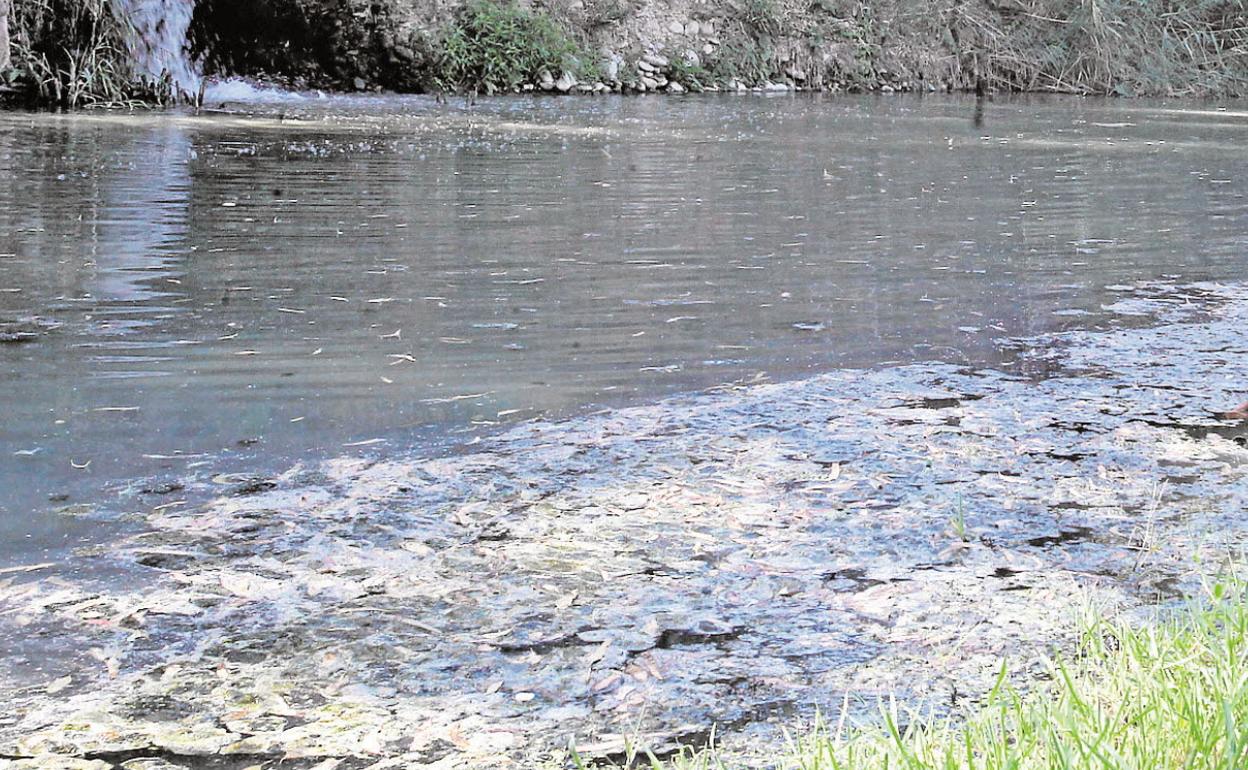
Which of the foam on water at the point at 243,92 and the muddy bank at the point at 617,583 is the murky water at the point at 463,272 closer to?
the muddy bank at the point at 617,583

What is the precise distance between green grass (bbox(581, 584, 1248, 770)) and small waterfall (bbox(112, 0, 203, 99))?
17457mm

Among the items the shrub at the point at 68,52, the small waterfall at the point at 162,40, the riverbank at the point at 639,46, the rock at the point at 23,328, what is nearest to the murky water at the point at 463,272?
the rock at the point at 23,328

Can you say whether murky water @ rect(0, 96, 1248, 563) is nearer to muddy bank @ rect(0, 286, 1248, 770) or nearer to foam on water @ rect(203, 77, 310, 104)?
muddy bank @ rect(0, 286, 1248, 770)

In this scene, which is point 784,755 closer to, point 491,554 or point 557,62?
point 491,554

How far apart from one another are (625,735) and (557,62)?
2339 cm

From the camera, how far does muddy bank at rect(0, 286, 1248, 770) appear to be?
2727 mm

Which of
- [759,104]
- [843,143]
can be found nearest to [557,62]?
[759,104]

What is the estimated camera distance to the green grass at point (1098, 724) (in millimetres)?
2238

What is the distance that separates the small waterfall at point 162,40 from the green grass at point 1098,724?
17.5 meters

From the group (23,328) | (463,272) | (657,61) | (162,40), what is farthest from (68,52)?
(23,328)

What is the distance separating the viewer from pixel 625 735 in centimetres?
268

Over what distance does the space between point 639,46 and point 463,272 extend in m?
20.4

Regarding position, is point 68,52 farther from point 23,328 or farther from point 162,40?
point 23,328

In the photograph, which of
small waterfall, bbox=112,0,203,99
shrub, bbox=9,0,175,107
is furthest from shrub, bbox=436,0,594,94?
shrub, bbox=9,0,175,107
